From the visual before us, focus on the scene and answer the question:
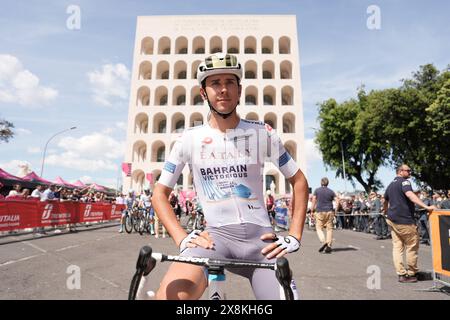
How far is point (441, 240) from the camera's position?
5.75 meters

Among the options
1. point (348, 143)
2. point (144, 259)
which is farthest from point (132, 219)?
point (348, 143)

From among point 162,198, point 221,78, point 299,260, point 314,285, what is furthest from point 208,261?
point 299,260

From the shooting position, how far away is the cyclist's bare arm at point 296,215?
5.99 feet

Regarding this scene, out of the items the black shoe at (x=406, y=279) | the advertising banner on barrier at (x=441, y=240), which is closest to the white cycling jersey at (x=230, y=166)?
the advertising banner on barrier at (x=441, y=240)

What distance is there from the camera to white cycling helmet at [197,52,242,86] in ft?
6.79

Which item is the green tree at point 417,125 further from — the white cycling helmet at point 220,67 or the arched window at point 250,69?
the white cycling helmet at point 220,67

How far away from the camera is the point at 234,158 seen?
2133 mm

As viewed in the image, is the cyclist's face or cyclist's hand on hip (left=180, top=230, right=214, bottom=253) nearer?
cyclist's hand on hip (left=180, top=230, right=214, bottom=253)

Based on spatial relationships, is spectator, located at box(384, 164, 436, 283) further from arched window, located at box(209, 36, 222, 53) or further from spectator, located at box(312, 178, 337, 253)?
arched window, located at box(209, 36, 222, 53)

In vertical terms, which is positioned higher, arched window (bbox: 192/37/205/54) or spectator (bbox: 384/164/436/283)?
arched window (bbox: 192/37/205/54)

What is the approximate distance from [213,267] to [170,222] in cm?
47

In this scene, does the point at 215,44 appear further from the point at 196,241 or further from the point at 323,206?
the point at 196,241

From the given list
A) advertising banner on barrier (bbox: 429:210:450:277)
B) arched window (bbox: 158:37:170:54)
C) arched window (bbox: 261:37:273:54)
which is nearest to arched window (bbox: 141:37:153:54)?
arched window (bbox: 158:37:170:54)

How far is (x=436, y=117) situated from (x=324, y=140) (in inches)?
571
